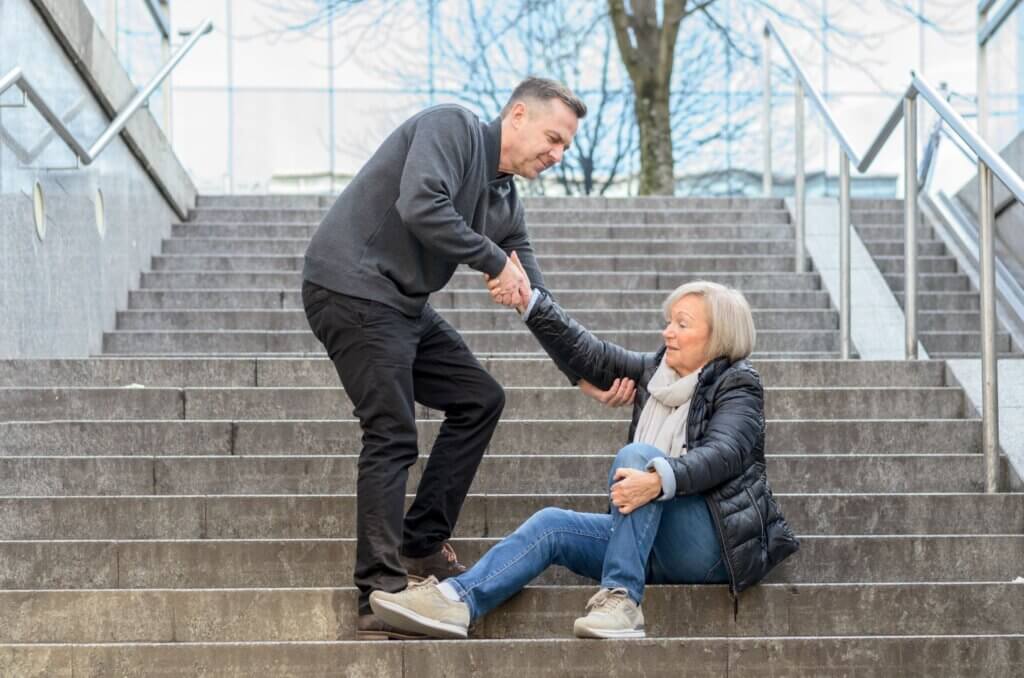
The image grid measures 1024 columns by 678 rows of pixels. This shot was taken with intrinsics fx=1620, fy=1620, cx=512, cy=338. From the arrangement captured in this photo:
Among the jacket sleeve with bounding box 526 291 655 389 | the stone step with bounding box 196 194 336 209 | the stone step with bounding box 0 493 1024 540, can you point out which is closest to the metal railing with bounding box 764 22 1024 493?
the stone step with bounding box 0 493 1024 540

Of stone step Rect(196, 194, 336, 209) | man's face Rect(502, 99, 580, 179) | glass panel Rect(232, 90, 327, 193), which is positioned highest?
glass panel Rect(232, 90, 327, 193)

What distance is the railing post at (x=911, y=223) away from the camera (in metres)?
6.61

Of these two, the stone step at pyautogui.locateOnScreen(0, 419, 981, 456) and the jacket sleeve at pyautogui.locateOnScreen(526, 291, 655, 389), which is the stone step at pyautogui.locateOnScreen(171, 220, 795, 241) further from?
the jacket sleeve at pyautogui.locateOnScreen(526, 291, 655, 389)

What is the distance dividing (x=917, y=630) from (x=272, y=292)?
489 centimetres

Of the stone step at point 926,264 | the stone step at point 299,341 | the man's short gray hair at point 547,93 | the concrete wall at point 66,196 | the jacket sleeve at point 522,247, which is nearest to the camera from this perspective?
the man's short gray hair at point 547,93

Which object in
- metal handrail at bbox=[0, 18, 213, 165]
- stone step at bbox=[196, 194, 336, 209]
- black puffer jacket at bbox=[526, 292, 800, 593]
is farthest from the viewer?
stone step at bbox=[196, 194, 336, 209]

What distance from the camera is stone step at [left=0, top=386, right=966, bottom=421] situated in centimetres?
623

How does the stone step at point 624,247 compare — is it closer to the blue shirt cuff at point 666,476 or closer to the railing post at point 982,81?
the railing post at point 982,81

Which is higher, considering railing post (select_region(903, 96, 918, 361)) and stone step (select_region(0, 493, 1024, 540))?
railing post (select_region(903, 96, 918, 361))

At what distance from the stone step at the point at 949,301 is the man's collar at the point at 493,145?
4.26 meters

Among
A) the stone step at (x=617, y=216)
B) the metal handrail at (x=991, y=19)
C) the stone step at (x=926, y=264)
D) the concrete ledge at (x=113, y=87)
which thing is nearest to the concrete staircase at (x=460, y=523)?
the stone step at (x=926, y=264)

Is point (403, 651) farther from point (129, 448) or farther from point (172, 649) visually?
point (129, 448)

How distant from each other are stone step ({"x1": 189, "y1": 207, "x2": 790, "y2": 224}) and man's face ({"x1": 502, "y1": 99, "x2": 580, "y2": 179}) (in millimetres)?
5317

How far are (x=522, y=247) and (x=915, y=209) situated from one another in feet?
7.75
